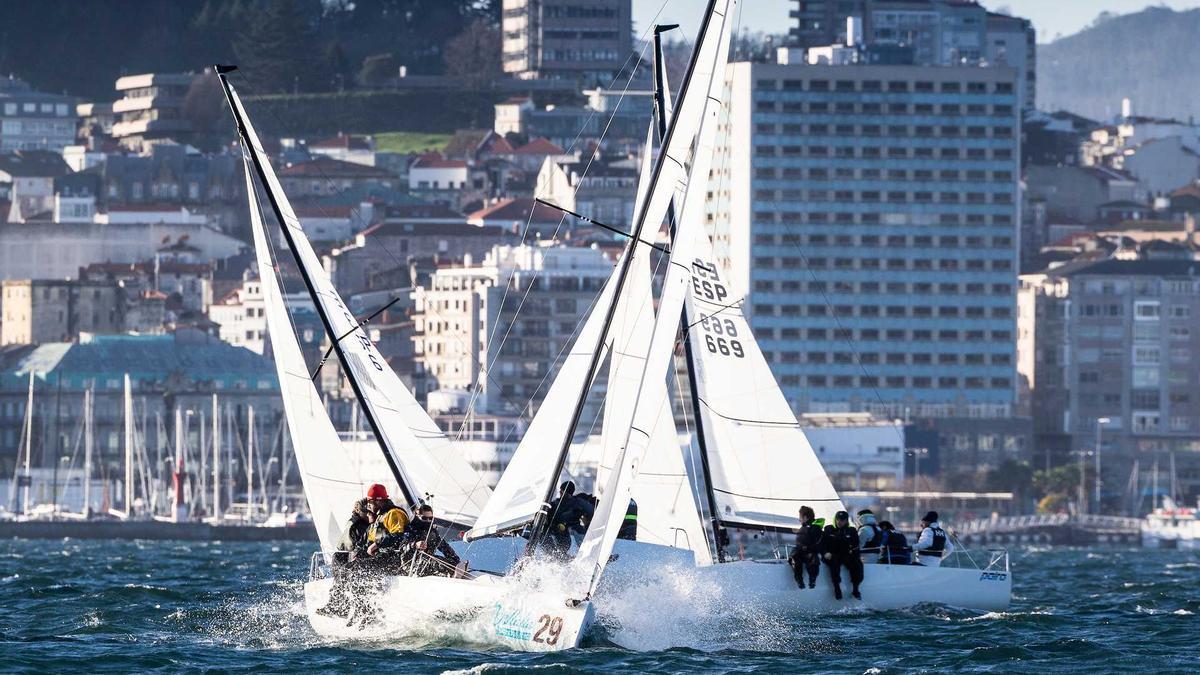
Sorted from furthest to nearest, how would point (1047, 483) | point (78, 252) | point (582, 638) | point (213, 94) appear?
point (213, 94)
point (78, 252)
point (1047, 483)
point (582, 638)

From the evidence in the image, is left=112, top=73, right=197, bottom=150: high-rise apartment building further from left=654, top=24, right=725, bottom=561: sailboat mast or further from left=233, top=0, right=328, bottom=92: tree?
left=654, top=24, right=725, bottom=561: sailboat mast

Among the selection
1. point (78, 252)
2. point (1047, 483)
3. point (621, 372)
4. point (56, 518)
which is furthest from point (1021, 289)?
point (621, 372)

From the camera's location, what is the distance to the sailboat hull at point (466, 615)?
27734 millimetres

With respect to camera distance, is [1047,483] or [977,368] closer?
[1047,483]

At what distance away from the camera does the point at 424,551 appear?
29.1 m

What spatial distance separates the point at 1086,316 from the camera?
143 meters

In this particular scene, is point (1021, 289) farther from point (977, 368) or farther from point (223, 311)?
point (223, 311)

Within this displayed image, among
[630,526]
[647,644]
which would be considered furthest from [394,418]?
[647,644]

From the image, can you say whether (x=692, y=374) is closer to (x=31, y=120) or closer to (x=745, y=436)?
(x=745, y=436)

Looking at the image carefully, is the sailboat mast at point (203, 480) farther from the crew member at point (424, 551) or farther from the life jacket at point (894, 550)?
the crew member at point (424, 551)

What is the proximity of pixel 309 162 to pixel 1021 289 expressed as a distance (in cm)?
4105

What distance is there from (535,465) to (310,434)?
2799 mm

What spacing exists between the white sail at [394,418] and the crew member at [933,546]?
552 cm

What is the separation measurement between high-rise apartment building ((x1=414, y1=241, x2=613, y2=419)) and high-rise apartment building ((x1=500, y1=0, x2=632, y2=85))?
56.2 m
